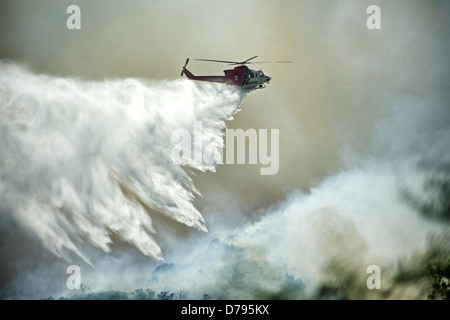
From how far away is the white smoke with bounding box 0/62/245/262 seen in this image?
20.7 meters

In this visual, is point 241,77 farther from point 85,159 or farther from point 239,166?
point 85,159

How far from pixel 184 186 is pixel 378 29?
29.0 feet

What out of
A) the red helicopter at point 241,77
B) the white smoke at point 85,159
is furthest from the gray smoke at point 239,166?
the red helicopter at point 241,77

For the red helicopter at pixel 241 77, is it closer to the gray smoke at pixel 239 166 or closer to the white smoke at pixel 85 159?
the gray smoke at pixel 239 166

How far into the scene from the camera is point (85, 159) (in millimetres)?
20781

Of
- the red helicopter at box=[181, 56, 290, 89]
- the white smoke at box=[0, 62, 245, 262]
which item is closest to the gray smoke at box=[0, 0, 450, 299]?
the white smoke at box=[0, 62, 245, 262]

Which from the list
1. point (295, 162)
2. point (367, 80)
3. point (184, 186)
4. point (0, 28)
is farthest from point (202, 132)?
point (0, 28)

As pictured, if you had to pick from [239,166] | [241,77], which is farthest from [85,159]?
[241,77]

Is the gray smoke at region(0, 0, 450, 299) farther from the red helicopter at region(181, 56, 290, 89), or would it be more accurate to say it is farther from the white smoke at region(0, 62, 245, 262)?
the red helicopter at region(181, 56, 290, 89)

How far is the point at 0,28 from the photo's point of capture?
21.1 m

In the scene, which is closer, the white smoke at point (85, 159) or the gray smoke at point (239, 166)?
the white smoke at point (85, 159)

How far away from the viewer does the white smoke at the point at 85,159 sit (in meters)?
20.7

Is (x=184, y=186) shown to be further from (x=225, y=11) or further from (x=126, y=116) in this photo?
(x=225, y=11)
